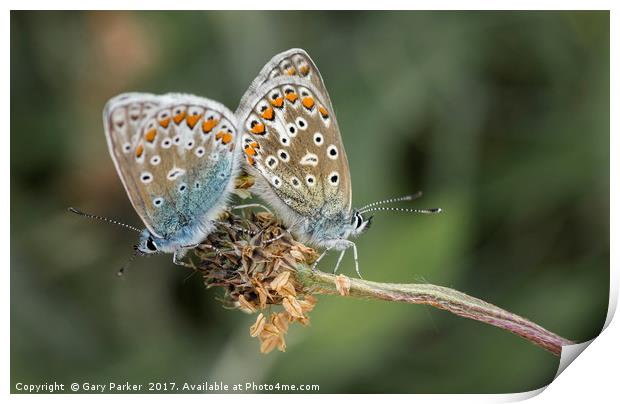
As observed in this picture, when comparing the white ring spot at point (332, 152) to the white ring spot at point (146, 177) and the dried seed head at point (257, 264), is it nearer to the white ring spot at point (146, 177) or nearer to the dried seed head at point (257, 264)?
the dried seed head at point (257, 264)

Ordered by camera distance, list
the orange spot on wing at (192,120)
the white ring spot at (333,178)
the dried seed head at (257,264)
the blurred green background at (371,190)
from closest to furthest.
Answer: the dried seed head at (257,264) < the orange spot on wing at (192,120) < the white ring spot at (333,178) < the blurred green background at (371,190)

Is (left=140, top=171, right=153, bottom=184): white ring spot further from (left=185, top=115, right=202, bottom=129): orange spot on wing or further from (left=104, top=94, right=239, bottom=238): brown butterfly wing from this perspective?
(left=185, top=115, right=202, bottom=129): orange spot on wing

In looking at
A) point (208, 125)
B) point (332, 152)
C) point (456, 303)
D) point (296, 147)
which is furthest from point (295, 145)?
point (456, 303)

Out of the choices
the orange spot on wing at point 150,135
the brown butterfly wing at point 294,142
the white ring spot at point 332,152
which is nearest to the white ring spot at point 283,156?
the brown butterfly wing at point 294,142

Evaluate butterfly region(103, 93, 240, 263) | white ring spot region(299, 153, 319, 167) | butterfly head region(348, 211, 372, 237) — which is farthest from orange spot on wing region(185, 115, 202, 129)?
butterfly head region(348, 211, 372, 237)

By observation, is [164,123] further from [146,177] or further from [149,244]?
[149,244]
